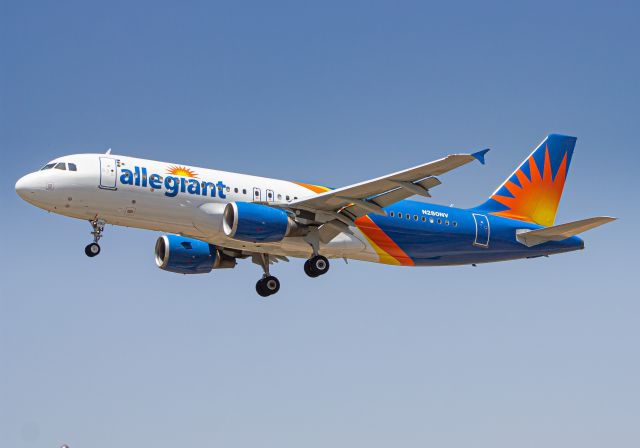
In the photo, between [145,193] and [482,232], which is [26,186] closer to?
[145,193]

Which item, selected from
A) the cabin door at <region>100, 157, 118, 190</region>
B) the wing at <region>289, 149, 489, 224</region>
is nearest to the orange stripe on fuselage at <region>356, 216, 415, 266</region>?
the wing at <region>289, 149, 489, 224</region>

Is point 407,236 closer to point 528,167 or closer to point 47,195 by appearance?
point 528,167

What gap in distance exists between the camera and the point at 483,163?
1302 inches

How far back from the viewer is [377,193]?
3753 centimetres

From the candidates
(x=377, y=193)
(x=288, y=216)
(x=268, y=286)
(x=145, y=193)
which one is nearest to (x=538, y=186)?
(x=377, y=193)

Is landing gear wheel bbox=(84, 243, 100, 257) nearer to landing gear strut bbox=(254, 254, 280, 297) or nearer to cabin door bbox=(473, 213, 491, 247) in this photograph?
landing gear strut bbox=(254, 254, 280, 297)

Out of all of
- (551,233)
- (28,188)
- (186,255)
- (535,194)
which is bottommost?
(186,255)

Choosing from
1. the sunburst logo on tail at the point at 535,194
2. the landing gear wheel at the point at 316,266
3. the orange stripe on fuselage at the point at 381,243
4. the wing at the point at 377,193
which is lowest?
the landing gear wheel at the point at 316,266

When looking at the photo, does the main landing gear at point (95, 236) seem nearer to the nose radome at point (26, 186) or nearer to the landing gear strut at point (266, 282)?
the nose radome at point (26, 186)

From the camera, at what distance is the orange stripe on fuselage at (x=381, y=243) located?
40031 millimetres

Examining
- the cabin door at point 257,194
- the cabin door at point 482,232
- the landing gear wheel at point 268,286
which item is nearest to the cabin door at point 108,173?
the cabin door at point 257,194

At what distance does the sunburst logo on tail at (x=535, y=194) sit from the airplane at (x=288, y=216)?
63 millimetres

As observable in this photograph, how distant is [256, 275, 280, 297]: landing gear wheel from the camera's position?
42.6 meters

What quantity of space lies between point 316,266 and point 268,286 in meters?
3.99
